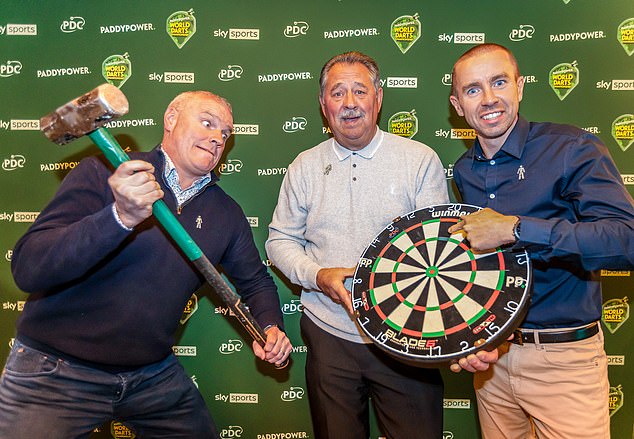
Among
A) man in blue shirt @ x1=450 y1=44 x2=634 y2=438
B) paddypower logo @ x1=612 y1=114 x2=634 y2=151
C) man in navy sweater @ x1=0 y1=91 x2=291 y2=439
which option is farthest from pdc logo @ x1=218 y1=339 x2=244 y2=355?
paddypower logo @ x1=612 y1=114 x2=634 y2=151

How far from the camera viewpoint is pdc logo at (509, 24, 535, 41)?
2840 mm

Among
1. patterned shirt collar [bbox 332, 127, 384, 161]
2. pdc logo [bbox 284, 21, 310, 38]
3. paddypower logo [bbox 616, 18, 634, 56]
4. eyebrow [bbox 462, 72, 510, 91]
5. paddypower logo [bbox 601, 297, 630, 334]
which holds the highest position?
pdc logo [bbox 284, 21, 310, 38]

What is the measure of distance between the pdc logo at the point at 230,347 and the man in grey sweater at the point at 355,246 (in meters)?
0.83

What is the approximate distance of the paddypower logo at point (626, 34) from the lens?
2822mm

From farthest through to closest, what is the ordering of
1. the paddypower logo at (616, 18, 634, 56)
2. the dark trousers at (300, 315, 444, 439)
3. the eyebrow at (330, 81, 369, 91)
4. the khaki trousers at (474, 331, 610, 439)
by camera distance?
1. the paddypower logo at (616, 18, 634, 56)
2. the eyebrow at (330, 81, 369, 91)
3. the dark trousers at (300, 315, 444, 439)
4. the khaki trousers at (474, 331, 610, 439)

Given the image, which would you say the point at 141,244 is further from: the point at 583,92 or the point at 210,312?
the point at 583,92

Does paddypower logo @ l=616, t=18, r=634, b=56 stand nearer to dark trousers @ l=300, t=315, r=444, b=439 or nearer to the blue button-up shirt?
the blue button-up shirt

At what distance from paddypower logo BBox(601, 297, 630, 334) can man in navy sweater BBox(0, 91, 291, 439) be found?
6.56 feet

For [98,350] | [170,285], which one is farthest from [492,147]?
[98,350]

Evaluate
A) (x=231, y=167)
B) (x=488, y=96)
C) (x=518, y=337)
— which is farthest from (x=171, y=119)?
(x=518, y=337)

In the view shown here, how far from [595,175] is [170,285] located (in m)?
1.70

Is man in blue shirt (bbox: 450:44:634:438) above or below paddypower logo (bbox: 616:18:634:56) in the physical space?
below

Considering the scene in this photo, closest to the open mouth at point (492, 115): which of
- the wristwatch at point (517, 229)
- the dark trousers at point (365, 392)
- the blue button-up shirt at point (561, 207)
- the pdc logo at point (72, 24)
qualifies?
the blue button-up shirt at point (561, 207)

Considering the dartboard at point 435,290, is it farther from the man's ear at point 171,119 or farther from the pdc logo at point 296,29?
the pdc logo at point 296,29
